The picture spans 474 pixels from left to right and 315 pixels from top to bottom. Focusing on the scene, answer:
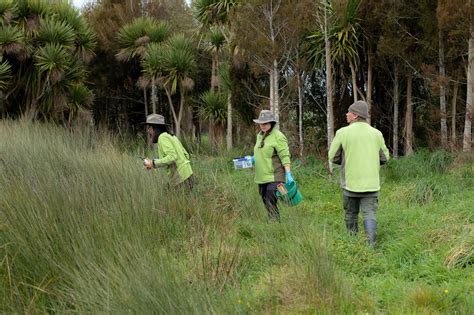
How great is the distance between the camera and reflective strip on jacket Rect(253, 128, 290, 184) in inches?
260

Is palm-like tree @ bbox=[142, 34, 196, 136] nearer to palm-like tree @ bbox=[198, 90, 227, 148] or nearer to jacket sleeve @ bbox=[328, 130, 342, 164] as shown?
palm-like tree @ bbox=[198, 90, 227, 148]

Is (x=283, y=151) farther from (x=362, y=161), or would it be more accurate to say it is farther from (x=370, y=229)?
(x=370, y=229)

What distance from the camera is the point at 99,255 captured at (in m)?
4.21

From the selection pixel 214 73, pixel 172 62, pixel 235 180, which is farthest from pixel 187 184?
pixel 214 73

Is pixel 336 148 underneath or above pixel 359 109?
underneath

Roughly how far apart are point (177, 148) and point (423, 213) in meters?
3.54

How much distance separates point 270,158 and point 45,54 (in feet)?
39.5

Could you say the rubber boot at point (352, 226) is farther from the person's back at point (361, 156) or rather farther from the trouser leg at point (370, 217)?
the person's back at point (361, 156)

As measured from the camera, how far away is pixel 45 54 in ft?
53.3

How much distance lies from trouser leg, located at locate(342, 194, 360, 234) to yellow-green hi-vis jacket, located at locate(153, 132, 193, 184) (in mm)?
2155

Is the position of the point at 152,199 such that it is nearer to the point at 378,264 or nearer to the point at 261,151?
the point at 261,151

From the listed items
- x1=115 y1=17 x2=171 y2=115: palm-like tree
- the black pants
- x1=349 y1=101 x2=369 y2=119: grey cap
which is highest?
x1=115 y1=17 x2=171 y2=115: palm-like tree

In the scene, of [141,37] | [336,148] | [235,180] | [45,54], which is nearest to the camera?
[336,148]

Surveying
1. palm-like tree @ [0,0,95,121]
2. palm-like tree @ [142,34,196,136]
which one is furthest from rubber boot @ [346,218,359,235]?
palm-like tree @ [0,0,95,121]
